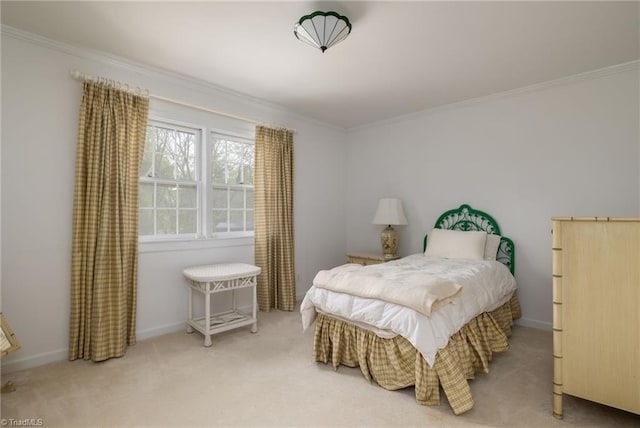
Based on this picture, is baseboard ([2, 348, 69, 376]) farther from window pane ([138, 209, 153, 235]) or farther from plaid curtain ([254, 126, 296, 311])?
plaid curtain ([254, 126, 296, 311])

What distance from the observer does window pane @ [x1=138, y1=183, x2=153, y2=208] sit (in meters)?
3.07

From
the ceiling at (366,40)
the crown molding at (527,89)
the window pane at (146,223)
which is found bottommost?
the window pane at (146,223)

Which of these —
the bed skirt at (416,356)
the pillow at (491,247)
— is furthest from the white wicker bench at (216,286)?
the pillow at (491,247)

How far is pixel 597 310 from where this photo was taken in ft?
5.79

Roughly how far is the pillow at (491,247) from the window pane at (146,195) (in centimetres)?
344

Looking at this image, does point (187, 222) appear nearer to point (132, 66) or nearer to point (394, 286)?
point (132, 66)

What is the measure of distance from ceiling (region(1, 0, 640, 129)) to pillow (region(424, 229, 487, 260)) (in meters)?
1.55

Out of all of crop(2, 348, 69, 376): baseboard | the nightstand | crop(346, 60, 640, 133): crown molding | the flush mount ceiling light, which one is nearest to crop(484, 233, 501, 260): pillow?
the nightstand

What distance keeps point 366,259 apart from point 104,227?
9.29 ft

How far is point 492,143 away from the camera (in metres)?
3.63

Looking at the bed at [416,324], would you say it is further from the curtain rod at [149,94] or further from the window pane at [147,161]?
the curtain rod at [149,94]

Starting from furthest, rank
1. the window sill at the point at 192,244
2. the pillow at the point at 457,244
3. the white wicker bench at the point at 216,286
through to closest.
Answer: the pillow at the point at 457,244 < the window sill at the point at 192,244 < the white wicker bench at the point at 216,286

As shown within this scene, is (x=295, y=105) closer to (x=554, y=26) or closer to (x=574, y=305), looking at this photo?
(x=554, y=26)

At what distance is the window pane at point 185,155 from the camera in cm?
331
